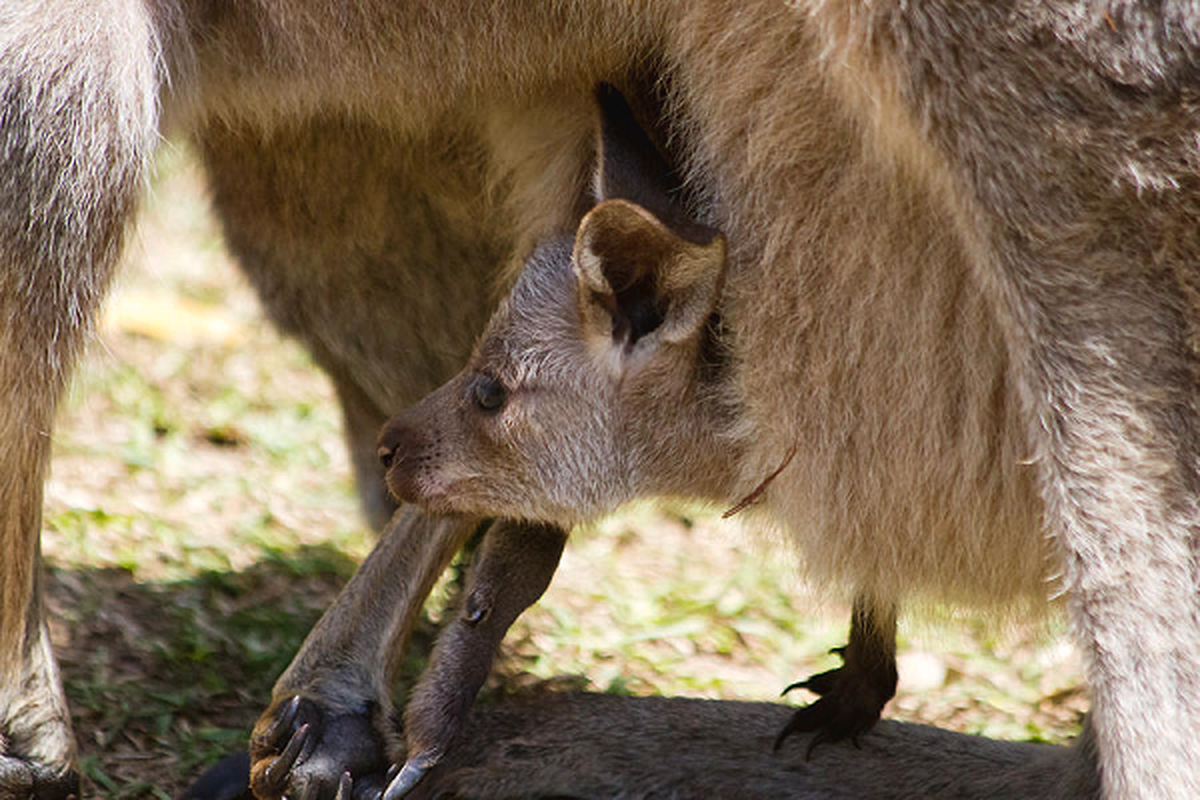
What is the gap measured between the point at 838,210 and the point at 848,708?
2.78ft

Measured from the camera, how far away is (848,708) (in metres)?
2.53

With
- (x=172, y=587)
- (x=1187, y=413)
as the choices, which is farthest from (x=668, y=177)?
(x=172, y=587)

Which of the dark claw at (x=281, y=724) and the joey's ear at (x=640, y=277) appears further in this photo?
the dark claw at (x=281, y=724)

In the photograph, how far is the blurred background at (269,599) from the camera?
2.69 meters

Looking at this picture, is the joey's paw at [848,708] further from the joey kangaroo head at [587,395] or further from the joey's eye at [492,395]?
the joey's eye at [492,395]

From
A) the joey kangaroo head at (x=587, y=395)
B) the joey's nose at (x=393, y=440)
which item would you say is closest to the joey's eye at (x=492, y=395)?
the joey kangaroo head at (x=587, y=395)

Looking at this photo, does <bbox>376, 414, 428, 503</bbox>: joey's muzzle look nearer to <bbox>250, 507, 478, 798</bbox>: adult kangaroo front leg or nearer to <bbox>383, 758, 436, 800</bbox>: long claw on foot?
<bbox>250, 507, 478, 798</bbox>: adult kangaroo front leg

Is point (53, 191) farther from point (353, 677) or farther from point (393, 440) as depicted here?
point (353, 677)

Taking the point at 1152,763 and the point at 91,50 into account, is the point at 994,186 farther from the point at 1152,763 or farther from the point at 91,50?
the point at 91,50

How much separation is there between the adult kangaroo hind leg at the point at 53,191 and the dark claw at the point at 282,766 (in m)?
0.44

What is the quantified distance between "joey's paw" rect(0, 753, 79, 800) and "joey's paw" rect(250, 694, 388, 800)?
253mm

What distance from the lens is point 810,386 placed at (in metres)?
2.11

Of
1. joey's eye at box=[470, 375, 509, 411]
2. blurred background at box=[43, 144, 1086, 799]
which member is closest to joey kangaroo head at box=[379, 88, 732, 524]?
joey's eye at box=[470, 375, 509, 411]

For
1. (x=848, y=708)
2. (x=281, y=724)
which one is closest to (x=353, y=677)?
(x=281, y=724)
